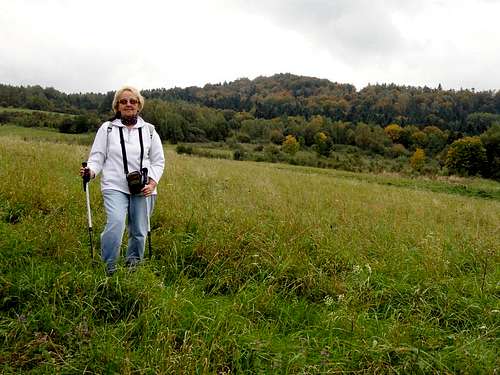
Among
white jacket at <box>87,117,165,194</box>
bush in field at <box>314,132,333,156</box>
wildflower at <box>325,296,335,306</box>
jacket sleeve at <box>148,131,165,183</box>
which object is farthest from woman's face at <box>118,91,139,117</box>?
bush in field at <box>314,132,333,156</box>

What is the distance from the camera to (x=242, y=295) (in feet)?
11.9

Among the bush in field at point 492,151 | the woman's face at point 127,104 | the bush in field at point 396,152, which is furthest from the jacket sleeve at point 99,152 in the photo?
the bush in field at point 396,152

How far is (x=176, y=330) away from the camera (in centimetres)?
287

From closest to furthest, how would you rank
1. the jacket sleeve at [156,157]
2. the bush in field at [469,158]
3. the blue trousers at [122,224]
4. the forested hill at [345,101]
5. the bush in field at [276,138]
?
the blue trousers at [122,224], the jacket sleeve at [156,157], the bush in field at [469,158], the bush in field at [276,138], the forested hill at [345,101]

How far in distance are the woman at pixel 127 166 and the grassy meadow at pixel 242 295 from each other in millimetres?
487

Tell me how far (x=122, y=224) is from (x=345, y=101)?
494 feet

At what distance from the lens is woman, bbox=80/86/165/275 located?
3.93 metres

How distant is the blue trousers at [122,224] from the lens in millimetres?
3758

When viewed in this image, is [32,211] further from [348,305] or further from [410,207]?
[410,207]

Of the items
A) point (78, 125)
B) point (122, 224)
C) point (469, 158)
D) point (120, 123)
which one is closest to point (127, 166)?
point (120, 123)

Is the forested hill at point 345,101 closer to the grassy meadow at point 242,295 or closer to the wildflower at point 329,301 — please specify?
the grassy meadow at point 242,295

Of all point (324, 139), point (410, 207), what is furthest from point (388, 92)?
point (410, 207)

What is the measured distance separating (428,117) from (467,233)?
13380 cm

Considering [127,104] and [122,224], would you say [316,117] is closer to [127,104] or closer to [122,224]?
[127,104]
